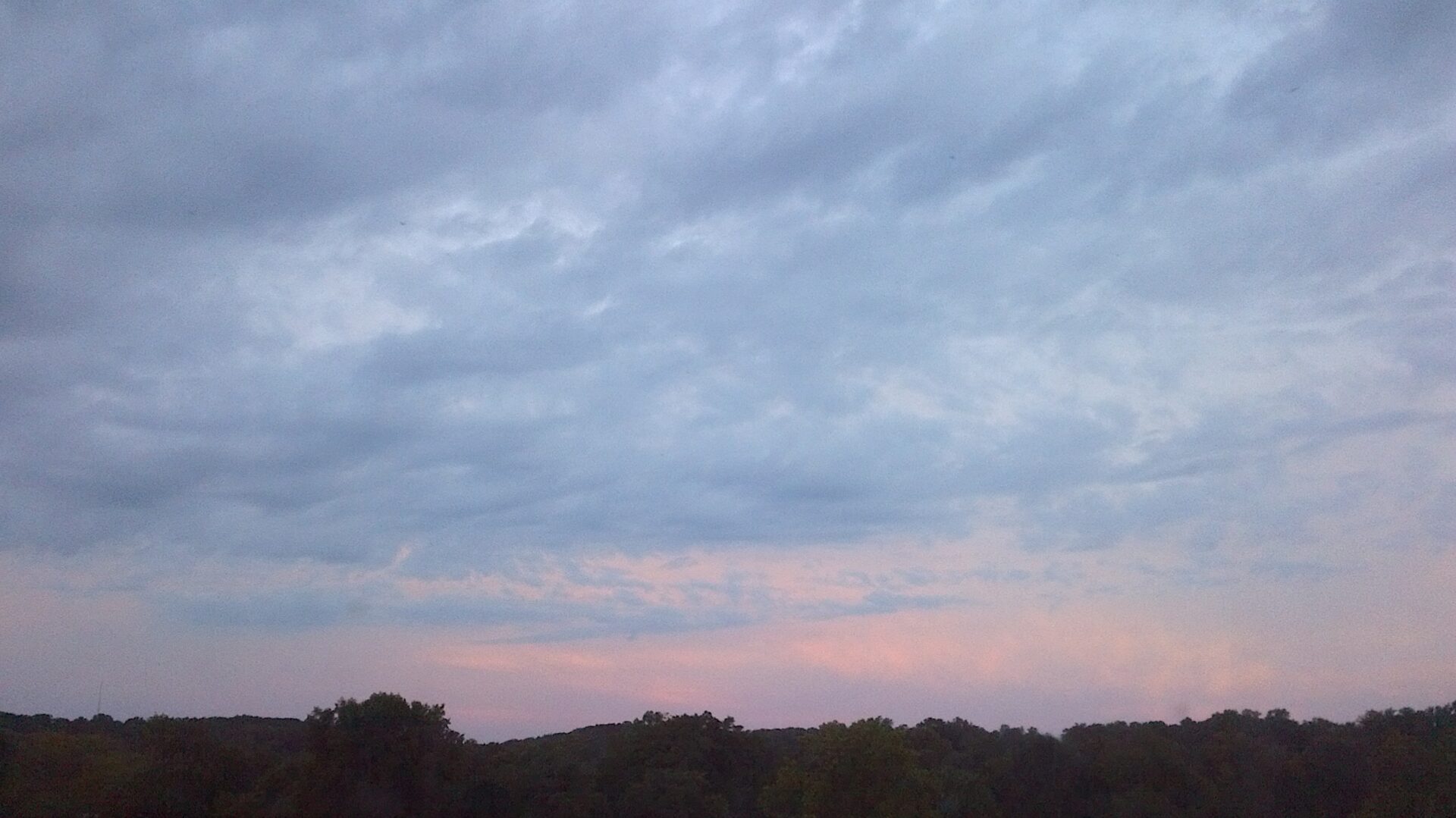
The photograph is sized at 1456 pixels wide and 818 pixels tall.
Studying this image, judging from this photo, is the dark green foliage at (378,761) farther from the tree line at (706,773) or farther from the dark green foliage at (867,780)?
the dark green foliage at (867,780)

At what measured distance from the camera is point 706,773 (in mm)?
66750

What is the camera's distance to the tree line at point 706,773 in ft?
166

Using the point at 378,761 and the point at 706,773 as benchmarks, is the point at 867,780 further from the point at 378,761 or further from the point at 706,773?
the point at 378,761

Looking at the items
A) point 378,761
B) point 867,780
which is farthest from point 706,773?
point 378,761

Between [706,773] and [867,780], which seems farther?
[706,773]

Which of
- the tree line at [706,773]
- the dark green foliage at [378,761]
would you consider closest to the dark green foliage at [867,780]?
the tree line at [706,773]

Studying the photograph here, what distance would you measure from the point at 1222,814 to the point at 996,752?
48.6 ft

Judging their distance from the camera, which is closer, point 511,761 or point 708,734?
point 511,761

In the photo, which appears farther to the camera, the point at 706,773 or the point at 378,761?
the point at 706,773

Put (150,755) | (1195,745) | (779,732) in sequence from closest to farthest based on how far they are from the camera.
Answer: (150,755) < (1195,745) < (779,732)

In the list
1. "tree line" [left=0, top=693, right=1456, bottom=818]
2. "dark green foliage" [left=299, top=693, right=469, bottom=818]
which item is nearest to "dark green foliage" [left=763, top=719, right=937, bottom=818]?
"tree line" [left=0, top=693, right=1456, bottom=818]

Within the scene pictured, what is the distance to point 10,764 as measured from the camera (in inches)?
2335

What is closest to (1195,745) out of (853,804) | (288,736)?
(853,804)

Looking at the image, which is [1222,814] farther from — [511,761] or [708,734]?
[511,761]
